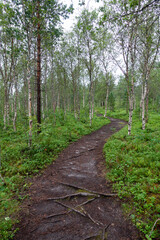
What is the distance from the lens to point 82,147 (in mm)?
9672

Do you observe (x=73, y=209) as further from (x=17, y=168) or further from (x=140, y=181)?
(x=17, y=168)

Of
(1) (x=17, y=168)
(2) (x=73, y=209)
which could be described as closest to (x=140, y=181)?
(2) (x=73, y=209)

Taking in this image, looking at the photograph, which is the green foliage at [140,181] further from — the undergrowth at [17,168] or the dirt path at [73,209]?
the undergrowth at [17,168]

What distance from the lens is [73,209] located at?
3818mm

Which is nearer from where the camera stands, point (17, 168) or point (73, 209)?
point (73, 209)

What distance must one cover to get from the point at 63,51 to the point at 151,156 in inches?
729

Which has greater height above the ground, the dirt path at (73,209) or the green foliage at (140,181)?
the green foliage at (140,181)

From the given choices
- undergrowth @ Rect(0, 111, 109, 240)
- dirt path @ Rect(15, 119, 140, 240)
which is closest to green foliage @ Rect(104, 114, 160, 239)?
dirt path @ Rect(15, 119, 140, 240)

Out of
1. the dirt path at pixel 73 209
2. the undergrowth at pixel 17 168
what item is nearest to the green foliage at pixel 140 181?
the dirt path at pixel 73 209

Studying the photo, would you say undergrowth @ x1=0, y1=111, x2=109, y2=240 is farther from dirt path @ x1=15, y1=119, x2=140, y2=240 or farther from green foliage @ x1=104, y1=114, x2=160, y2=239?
green foliage @ x1=104, y1=114, x2=160, y2=239

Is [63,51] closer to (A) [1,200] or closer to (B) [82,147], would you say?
(B) [82,147]

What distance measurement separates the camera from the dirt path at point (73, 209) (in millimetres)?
3092

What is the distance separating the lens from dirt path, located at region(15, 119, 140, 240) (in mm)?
3092

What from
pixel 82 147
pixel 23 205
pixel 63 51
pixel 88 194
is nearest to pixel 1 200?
pixel 23 205
